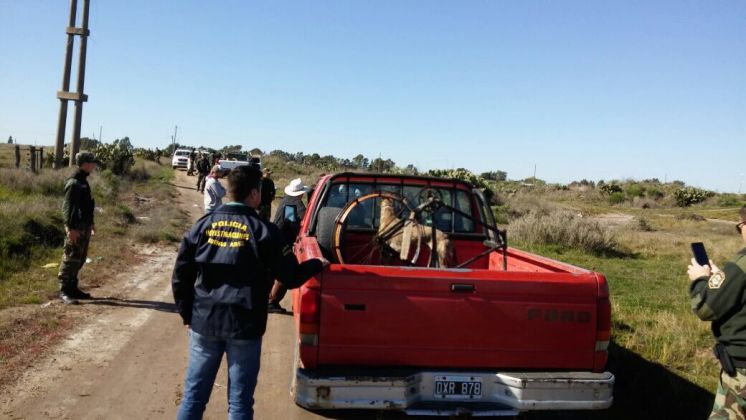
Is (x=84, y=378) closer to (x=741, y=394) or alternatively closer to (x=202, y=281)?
(x=202, y=281)

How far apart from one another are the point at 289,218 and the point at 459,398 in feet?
11.3

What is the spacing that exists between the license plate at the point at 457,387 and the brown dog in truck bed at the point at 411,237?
155 cm

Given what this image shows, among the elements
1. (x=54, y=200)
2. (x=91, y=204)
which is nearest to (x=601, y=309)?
(x=91, y=204)

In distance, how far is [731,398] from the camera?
3.49 meters

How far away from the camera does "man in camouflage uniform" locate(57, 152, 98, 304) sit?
7.26 m

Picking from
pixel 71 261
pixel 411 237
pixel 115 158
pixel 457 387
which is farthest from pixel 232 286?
pixel 115 158

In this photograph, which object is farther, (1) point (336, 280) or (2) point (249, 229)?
(1) point (336, 280)

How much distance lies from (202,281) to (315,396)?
989 millimetres

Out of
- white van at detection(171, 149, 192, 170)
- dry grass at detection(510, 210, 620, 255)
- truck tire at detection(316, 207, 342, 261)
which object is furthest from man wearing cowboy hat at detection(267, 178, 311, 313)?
white van at detection(171, 149, 192, 170)

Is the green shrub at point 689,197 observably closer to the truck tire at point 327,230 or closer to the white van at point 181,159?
the white van at point 181,159


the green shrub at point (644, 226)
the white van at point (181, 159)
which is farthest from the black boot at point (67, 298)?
the white van at point (181, 159)

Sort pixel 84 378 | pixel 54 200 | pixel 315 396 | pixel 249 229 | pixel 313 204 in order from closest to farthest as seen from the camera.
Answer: pixel 249 229, pixel 315 396, pixel 84 378, pixel 313 204, pixel 54 200

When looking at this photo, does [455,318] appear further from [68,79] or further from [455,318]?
[68,79]

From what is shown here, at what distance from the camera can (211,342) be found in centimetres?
338
